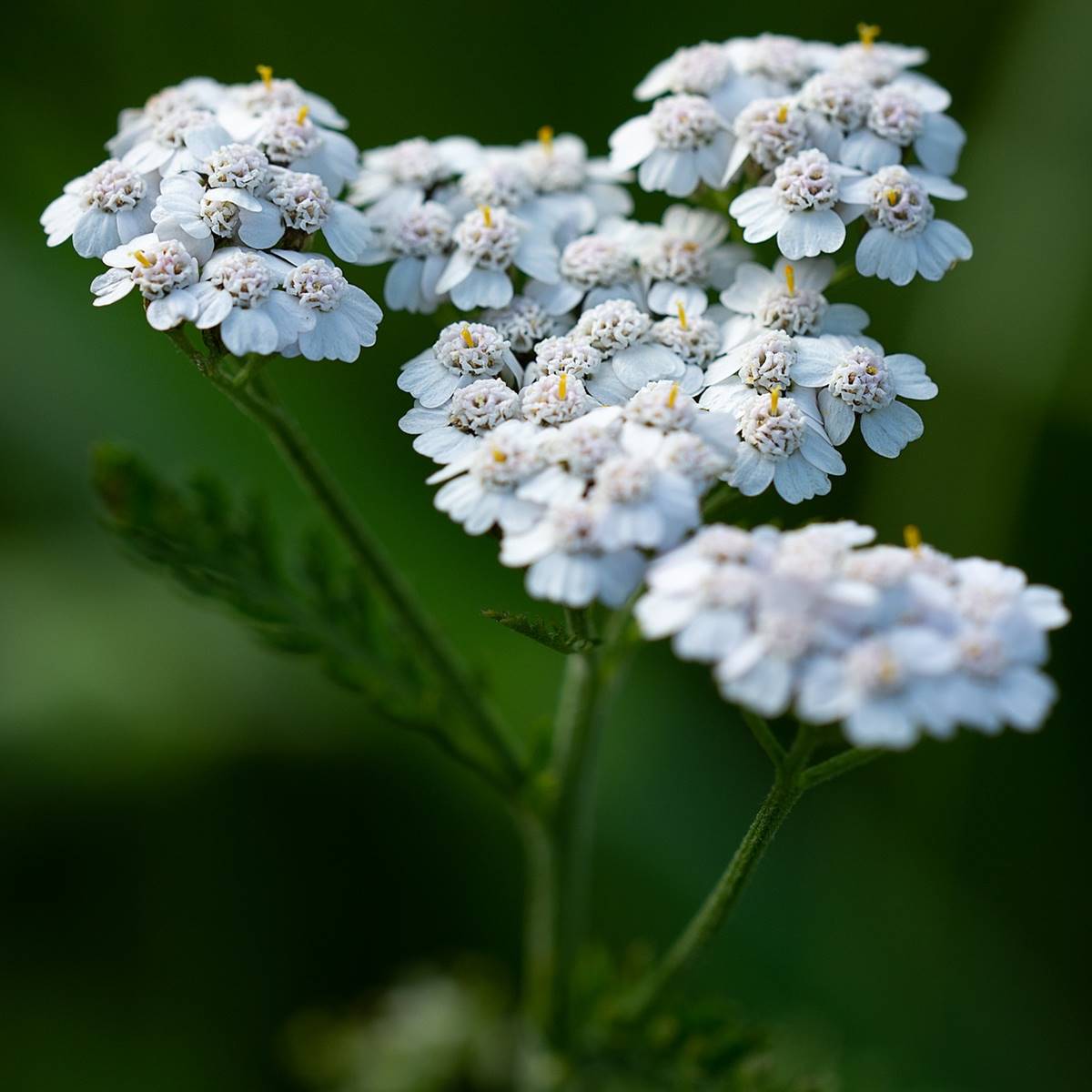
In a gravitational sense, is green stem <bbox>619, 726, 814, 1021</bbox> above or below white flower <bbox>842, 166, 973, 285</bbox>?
below

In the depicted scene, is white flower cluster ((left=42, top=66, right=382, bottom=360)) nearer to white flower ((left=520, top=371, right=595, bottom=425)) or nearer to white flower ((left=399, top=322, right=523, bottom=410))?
white flower ((left=399, top=322, right=523, bottom=410))

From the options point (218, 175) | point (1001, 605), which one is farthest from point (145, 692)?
point (1001, 605)

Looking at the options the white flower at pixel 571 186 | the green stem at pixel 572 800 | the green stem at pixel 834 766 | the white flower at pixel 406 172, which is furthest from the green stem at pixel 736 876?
the white flower at pixel 406 172

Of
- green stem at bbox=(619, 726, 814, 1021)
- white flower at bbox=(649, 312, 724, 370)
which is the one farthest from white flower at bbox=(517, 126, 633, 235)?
green stem at bbox=(619, 726, 814, 1021)

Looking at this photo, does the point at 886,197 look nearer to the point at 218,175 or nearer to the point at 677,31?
the point at 218,175

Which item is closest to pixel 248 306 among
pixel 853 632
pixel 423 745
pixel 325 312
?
pixel 325 312

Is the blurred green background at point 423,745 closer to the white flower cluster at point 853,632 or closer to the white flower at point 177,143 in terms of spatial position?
the white flower at point 177,143
